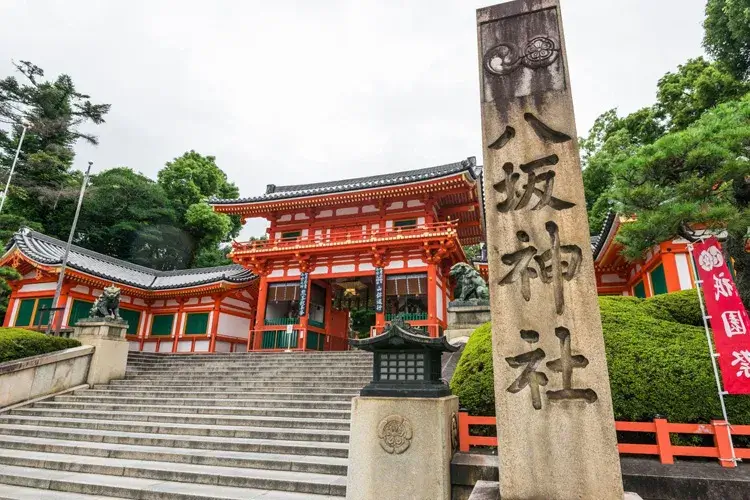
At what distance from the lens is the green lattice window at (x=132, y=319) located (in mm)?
18250

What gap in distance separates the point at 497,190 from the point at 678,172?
13.3 ft

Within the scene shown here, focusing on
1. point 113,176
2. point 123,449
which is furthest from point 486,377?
point 113,176

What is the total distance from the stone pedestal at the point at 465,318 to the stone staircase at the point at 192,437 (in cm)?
234

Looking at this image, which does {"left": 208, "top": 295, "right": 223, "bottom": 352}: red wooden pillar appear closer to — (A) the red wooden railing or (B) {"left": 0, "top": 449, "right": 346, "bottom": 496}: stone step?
(A) the red wooden railing

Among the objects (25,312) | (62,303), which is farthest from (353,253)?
(25,312)

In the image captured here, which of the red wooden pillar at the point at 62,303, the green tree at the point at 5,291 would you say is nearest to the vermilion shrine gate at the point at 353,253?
the red wooden pillar at the point at 62,303

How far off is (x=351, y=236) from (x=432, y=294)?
422 centimetres

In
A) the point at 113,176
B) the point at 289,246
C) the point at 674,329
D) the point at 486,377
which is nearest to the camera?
the point at 486,377

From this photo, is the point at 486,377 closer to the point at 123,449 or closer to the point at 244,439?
the point at 244,439

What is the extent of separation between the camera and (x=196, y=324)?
1830 centimetres

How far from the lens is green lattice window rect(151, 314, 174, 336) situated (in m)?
18.8

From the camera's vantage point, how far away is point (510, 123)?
3697 mm

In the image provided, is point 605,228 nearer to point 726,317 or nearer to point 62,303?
point 726,317

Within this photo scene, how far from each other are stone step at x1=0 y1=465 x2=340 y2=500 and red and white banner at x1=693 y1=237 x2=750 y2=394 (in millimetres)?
4566
